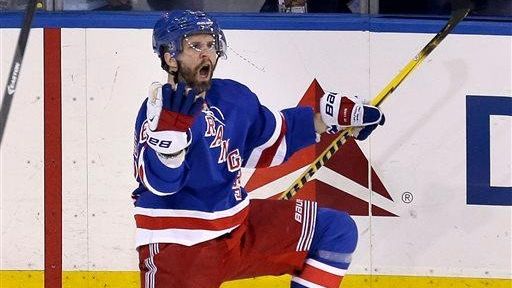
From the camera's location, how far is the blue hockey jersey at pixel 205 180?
315cm

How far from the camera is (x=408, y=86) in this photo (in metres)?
4.07

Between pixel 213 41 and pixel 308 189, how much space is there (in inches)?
39.4

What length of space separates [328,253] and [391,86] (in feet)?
2.21

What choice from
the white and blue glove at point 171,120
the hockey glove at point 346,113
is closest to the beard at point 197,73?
the white and blue glove at point 171,120

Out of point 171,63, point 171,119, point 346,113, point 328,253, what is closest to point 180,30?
point 171,63

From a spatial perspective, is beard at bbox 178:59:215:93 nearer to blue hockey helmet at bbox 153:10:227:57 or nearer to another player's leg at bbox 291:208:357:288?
blue hockey helmet at bbox 153:10:227:57

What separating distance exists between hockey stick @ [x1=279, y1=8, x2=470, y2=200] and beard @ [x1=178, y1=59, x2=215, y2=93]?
2.09 ft

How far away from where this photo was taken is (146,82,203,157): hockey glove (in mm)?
2922

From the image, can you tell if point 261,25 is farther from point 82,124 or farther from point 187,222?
point 187,222

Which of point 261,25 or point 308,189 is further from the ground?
point 261,25

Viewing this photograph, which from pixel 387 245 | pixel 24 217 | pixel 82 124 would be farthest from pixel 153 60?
pixel 387 245

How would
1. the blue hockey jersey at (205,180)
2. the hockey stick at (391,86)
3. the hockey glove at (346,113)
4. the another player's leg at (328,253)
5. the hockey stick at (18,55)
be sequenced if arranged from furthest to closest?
the hockey stick at (391,86), the hockey glove at (346,113), the another player's leg at (328,253), the blue hockey jersey at (205,180), the hockey stick at (18,55)

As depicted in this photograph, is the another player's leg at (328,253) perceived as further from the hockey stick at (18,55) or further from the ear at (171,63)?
the hockey stick at (18,55)

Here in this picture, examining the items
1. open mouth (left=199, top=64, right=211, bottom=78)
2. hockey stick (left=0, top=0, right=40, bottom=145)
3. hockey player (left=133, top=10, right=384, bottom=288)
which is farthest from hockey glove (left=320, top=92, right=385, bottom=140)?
hockey stick (left=0, top=0, right=40, bottom=145)
